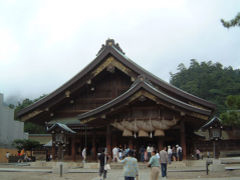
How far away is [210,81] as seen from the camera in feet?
308

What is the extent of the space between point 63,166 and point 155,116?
6991 millimetres

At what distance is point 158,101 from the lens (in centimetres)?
1995

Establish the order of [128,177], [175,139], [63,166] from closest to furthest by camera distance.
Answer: [128,177] < [63,166] < [175,139]

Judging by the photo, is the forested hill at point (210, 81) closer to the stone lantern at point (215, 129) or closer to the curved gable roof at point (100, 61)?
the curved gable roof at point (100, 61)

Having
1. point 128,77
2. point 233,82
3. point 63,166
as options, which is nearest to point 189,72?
point 233,82

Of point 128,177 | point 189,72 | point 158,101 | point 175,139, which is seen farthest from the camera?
Result: point 189,72

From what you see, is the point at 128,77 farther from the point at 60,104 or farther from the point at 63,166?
the point at 63,166

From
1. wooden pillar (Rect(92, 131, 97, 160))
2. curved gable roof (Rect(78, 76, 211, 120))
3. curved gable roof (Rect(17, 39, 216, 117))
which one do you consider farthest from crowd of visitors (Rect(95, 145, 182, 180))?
curved gable roof (Rect(17, 39, 216, 117))

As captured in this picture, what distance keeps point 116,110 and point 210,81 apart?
7811 cm

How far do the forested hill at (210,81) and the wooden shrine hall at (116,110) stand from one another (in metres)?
55.0

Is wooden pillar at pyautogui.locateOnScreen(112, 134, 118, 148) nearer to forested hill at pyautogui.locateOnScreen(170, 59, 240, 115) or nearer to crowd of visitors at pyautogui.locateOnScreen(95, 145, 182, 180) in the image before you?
crowd of visitors at pyautogui.locateOnScreen(95, 145, 182, 180)

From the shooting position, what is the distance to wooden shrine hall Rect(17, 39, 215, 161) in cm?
1991

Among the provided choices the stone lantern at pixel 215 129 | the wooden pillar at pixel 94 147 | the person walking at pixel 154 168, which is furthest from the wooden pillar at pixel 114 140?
the person walking at pixel 154 168

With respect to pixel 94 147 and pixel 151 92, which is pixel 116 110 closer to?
pixel 151 92
